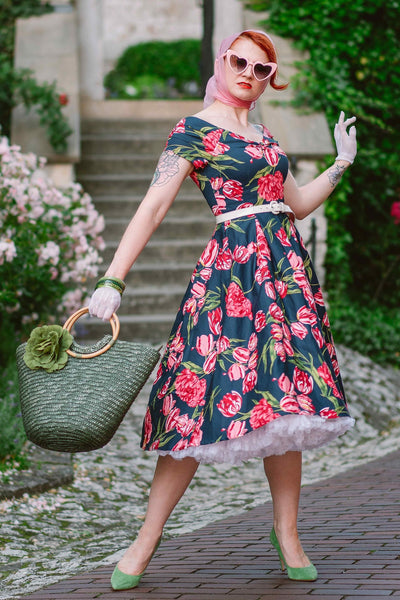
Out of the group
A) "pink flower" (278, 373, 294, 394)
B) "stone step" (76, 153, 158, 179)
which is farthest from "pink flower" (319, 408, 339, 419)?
"stone step" (76, 153, 158, 179)

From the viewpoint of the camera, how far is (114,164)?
8.61m

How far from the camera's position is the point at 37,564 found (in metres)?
3.60

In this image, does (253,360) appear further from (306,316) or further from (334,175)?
(334,175)

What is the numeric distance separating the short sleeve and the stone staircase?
4.00 metres

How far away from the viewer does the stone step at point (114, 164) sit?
28.1 feet

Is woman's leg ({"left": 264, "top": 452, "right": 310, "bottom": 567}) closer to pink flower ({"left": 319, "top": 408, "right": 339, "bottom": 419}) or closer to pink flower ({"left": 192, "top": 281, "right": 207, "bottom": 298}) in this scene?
pink flower ({"left": 319, "top": 408, "right": 339, "bottom": 419})

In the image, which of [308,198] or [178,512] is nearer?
[308,198]

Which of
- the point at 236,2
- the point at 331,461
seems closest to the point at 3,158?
the point at 331,461

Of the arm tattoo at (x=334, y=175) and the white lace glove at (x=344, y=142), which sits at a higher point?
the white lace glove at (x=344, y=142)

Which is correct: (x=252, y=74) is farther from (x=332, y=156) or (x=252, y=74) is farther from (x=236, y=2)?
(x=236, y=2)

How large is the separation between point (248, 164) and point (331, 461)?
2.98m

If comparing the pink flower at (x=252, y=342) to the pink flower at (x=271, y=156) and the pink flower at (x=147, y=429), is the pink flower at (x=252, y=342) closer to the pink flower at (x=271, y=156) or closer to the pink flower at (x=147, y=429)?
the pink flower at (x=147, y=429)

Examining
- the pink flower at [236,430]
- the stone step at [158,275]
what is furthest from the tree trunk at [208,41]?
the pink flower at [236,430]

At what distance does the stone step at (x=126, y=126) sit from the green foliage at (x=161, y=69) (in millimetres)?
7218
